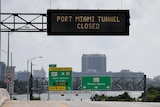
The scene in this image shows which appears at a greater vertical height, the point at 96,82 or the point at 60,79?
the point at 60,79

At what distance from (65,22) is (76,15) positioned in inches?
34.5

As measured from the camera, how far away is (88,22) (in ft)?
108

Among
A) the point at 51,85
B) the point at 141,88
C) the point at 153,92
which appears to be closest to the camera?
the point at 51,85

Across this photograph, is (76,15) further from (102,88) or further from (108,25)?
(102,88)

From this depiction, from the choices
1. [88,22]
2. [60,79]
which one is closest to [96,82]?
[60,79]

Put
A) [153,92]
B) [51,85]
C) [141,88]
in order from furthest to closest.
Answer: [141,88]
[153,92]
[51,85]

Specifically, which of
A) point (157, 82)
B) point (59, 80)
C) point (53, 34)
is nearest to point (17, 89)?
point (157, 82)

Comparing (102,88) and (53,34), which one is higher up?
(53,34)

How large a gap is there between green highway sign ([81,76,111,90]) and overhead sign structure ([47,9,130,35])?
33.9m

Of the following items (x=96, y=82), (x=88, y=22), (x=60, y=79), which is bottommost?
(x=96, y=82)

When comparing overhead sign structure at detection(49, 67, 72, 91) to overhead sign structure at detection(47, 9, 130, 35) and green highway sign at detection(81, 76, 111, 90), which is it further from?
overhead sign structure at detection(47, 9, 130, 35)

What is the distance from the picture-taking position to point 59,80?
66.9m

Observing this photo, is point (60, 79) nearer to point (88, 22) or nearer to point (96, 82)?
point (96, 82)

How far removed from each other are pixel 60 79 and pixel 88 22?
113 ft
